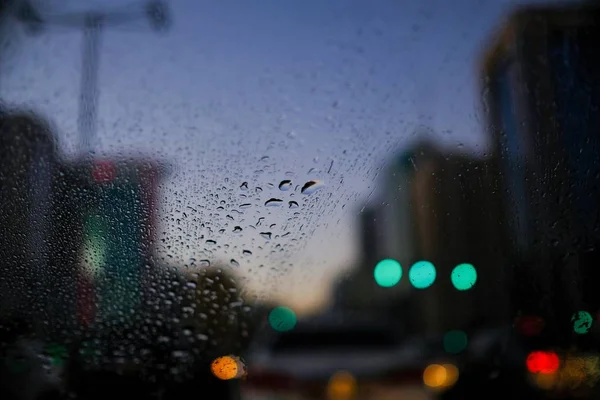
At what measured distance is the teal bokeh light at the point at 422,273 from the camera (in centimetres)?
425

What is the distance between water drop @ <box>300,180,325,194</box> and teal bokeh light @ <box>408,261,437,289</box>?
95 cm

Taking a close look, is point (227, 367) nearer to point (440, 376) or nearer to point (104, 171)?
point (104, 171)

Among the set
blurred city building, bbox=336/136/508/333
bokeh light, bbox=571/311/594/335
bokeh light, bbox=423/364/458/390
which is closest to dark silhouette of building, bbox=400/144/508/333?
blurred city building, bbox=336/136/508/333

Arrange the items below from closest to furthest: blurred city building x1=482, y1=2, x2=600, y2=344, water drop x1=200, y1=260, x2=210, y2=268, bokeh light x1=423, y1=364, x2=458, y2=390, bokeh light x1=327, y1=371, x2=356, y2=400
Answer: water drop x1=200, y1=260, x2=210, y2=268
blurred city building x1=482, y1=2, x2=600, y2=344
bokeh light x1=327, y1=371, x2=356, y2=400
bokeh light x1=423, y1=364, x2=458, y2=390

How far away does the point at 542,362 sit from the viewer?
4.79 meters

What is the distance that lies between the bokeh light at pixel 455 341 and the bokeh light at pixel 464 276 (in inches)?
65.5

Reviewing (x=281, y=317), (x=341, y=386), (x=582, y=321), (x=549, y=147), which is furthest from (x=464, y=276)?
(x=341, y=386)

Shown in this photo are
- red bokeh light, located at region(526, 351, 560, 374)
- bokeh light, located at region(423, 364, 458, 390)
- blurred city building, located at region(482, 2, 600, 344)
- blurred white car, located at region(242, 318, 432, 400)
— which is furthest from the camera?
bokeh light, located at region(423, 364, 458, 390)

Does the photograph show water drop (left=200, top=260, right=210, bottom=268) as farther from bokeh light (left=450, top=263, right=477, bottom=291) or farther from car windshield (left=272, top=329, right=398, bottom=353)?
car windshield (left=272, top=329, right=398, bottom=353)

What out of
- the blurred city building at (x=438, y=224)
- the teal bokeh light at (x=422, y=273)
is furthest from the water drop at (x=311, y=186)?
the teal bokeh light at (x=422, y=273)

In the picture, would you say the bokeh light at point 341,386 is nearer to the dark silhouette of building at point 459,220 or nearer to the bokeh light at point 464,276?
the dark silhouette of building at point 459,220

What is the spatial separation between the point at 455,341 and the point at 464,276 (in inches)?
87.6

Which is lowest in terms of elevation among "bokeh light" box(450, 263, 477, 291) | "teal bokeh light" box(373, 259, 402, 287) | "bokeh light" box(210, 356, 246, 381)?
"bokeh light" box(210, 356, 246, 381)

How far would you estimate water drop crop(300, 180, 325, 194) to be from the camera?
360 cm
